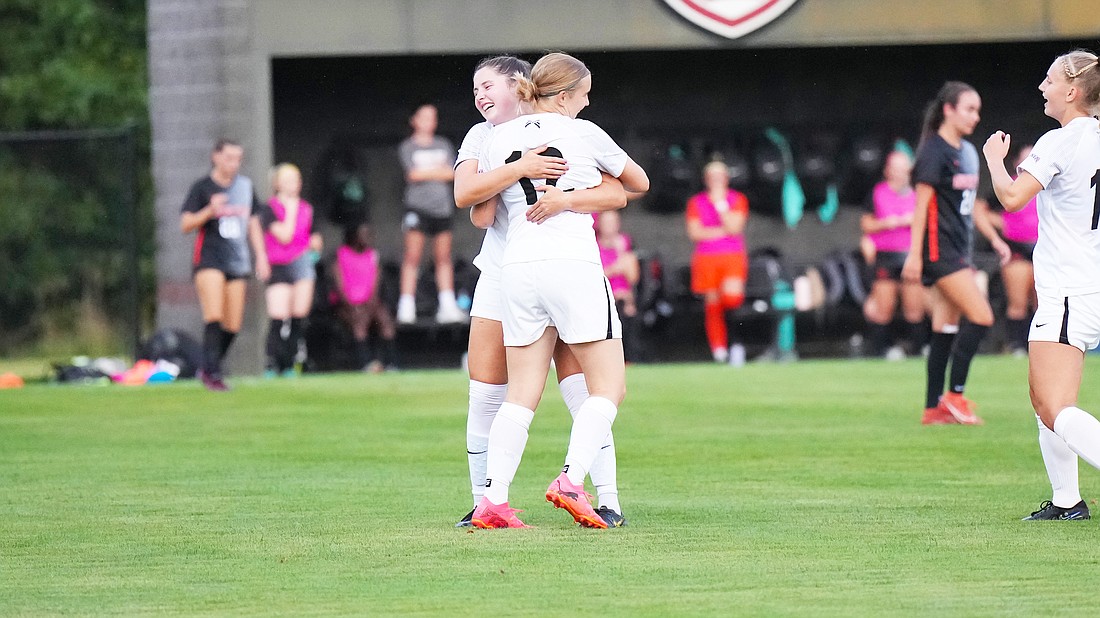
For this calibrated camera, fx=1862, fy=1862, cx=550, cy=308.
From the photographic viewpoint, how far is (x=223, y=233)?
47.6 feet

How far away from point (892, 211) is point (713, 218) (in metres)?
1.73

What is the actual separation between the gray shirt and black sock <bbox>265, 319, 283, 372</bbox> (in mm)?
1871

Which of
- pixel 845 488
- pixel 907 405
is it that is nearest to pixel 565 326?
pixel 845 488

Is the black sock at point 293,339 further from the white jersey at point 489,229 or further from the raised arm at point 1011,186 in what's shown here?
the raised arm at point 1011,186

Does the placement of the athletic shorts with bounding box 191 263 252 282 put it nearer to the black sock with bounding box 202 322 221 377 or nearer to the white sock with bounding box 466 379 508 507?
the black sock with bounding box 202 322 221 377

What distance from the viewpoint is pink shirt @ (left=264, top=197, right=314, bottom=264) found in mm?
16656

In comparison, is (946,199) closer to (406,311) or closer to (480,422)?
(480,422)

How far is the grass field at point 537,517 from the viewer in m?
5.53

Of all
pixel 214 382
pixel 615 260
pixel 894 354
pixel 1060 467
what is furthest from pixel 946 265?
pixel 894 354

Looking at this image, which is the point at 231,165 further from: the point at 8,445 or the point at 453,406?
the point at 8,445

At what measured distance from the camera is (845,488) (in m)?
8.28

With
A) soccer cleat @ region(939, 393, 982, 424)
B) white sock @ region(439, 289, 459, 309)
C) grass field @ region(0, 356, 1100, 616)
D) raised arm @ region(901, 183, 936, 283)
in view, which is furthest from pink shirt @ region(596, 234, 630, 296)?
soccer cleat @ region(939, 393, 982, 424)

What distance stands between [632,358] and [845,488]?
9.97m

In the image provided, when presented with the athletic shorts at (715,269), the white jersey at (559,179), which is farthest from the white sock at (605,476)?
the athletic shorts at (715,269)
